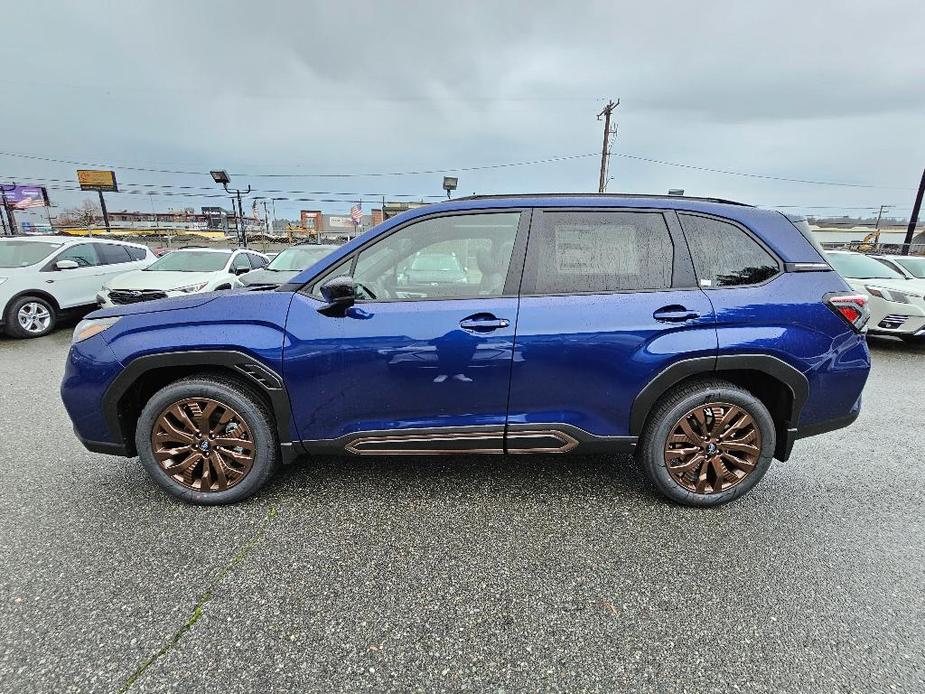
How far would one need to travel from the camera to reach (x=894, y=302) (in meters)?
6.80

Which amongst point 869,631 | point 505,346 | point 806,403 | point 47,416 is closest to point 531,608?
point 505,346

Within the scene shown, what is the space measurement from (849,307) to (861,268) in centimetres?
718

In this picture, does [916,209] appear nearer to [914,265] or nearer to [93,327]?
[914,265]

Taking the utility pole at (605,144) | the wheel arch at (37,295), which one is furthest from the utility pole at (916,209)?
the wheel arch at (37,295)

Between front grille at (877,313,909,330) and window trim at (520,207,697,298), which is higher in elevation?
window trim at (520,207,697,298)

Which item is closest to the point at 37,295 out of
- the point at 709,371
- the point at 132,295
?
the point at 132,295

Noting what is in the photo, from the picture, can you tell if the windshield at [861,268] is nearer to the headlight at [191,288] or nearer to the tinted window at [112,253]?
the headlight at [191,288]

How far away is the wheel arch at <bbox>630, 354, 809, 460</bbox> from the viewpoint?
97.4 inches

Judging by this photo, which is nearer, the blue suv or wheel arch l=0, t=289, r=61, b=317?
the blue suv

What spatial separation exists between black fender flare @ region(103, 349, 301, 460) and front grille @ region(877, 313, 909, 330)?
343 inches

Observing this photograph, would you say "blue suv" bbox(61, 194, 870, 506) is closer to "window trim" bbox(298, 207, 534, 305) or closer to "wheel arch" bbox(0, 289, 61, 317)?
"window trim" bbox(298, 207, 534, 305)

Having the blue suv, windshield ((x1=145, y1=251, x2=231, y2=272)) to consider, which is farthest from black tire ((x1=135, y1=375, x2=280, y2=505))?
windshield ((x1=145, y1=251, x2=231, y2=272))

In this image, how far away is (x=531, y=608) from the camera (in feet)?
6.39

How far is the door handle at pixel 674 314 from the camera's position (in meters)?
2.43
